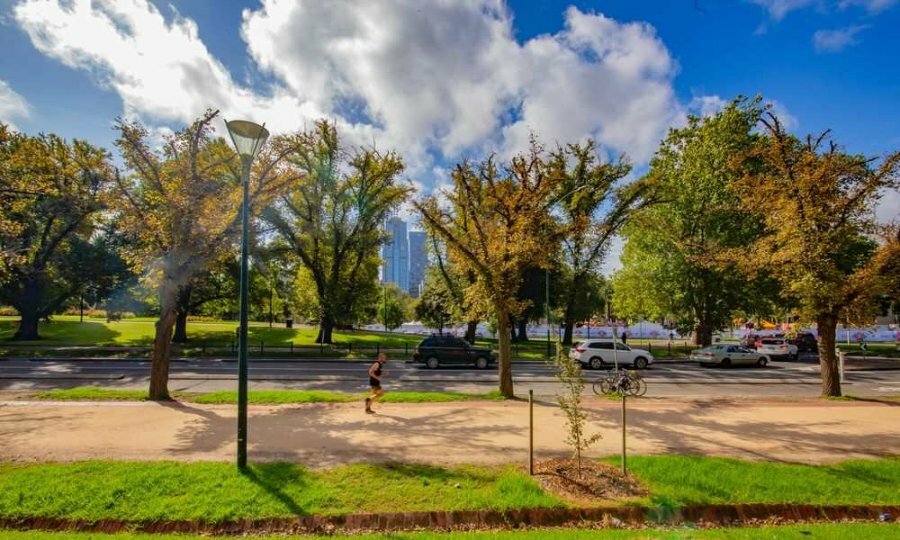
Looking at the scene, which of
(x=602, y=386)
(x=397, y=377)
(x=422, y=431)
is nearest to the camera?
(x=422, y=431)

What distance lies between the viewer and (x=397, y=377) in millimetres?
19828

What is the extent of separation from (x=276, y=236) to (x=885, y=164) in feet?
107

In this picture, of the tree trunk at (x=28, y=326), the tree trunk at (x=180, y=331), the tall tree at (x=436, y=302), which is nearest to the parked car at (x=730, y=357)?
the tall tree at (x=436, y=302)

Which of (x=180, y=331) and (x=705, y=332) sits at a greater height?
(x=705, y=332)

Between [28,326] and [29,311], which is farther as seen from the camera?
[29,311]

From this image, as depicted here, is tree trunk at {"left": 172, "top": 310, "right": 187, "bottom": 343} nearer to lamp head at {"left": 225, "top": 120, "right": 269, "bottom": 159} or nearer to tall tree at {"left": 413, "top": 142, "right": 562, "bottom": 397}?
tall tree at {"left": 413, "top": 142, "right": 562, "bottom": 397}

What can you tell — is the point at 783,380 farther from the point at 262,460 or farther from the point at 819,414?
the point at 262,460

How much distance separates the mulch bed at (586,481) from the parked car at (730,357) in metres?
23.3

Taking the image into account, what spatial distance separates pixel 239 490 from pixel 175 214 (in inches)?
356

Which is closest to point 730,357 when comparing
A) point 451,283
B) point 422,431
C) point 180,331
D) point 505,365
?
point 451,283

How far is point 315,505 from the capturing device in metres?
6.14

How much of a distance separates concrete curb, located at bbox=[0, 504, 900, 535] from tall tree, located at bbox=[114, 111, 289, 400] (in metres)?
8.03

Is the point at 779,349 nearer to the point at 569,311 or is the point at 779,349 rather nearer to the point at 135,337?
the point at 569,311

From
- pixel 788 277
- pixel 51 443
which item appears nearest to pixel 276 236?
pixel 51 443
